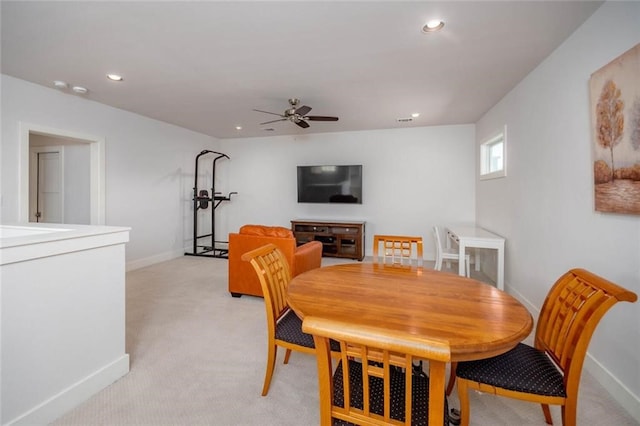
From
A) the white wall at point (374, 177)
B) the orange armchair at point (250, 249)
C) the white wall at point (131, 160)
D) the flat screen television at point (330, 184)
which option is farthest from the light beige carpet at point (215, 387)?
the white wall at point (374, 177)

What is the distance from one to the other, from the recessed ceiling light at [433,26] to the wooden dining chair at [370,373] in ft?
7.40

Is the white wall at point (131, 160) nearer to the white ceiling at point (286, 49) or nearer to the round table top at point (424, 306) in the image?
the white ceiling at point (286, 49)

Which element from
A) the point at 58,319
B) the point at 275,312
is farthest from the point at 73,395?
the point at 275,312

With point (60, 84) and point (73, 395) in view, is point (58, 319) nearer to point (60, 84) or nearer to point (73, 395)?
point (73, 395)

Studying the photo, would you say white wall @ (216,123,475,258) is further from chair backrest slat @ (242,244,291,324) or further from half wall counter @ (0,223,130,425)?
half wall counter @ (0,223,130,425)

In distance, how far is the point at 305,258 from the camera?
3113 millimetres

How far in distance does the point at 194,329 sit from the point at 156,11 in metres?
2.57

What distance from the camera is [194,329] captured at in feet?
8.28

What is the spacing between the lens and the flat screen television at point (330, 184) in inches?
212

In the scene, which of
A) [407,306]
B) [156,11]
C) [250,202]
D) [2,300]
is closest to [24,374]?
[2,300]

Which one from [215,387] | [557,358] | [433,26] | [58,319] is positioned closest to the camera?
[557,358]

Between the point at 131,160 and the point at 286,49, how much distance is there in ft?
11.4

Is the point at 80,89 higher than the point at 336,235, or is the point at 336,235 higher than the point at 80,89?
the point at 80,89

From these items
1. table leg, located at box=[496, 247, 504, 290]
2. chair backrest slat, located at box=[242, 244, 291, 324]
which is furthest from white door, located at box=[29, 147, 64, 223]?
table leg, located at box=[496, 247, 504, 290]
